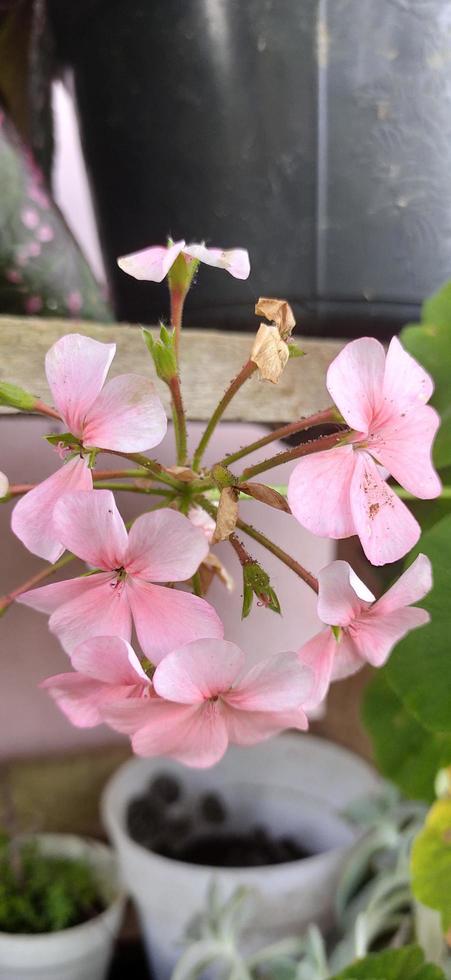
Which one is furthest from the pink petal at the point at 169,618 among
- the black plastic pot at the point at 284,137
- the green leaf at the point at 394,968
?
the green leaf at the point at 394,968

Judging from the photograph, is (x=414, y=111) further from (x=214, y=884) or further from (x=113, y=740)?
(x=214, y=884)

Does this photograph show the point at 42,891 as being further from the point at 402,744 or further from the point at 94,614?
the point at 94,614

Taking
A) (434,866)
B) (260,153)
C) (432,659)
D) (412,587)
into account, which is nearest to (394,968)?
(434,866)

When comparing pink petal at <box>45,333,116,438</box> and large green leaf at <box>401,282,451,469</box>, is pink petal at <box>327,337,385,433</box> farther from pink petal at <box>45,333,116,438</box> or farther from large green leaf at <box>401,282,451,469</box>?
large green leaf at <box>401,282,451,469</box>

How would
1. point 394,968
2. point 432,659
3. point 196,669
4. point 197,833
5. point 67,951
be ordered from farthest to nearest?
point 197,833 → point 67,951 → point 394,968 → point 432,659 → point 196,669

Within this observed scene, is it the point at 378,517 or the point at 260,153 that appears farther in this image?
the point at 260,153

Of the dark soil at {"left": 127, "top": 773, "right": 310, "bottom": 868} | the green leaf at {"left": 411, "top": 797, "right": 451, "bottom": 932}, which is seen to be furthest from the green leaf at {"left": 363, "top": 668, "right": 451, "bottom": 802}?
the dark soil at {"left": 127, "top": 773, "right": 310, "bottom": 868}
